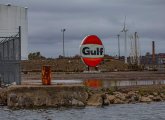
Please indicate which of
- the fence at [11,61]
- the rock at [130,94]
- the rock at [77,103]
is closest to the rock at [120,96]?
the rock at [130,94]

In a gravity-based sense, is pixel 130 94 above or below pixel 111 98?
above

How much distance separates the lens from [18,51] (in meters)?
39.9

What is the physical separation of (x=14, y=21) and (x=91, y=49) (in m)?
17.7

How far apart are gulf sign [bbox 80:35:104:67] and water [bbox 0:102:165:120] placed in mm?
15415

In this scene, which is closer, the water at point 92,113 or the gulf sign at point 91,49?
the water at point 92,113

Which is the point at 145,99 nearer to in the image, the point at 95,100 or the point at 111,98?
the point at 111,98

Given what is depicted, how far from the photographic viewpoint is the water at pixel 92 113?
96.9 feet

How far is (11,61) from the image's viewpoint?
40.2 meters

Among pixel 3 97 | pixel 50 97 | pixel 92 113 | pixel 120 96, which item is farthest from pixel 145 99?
pixel 3 97

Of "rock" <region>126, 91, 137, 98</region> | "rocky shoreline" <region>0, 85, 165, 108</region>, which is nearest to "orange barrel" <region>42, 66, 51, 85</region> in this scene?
"rocky shoreline" <region>0, 85, 165, 108</region>

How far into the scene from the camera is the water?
96.9ft

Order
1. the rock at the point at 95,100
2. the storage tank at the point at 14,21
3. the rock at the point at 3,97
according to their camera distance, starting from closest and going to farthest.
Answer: the rock at the point at 95,100 < the rock at the point at 3,97 < the storage tank at the point at 14,21

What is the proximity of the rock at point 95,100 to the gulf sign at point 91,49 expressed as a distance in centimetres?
1462

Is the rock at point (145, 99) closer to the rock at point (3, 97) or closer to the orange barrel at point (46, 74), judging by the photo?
the orange barrel at point (46, 74)
